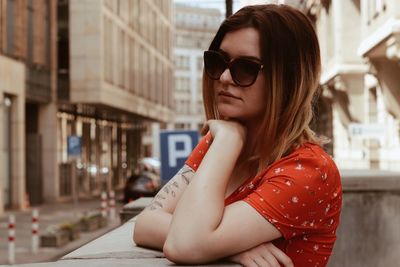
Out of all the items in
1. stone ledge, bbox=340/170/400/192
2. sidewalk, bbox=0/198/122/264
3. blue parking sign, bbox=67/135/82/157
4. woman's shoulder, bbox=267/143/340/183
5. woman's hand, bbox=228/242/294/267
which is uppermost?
woman's shoulder, bbox=267/143/340/183

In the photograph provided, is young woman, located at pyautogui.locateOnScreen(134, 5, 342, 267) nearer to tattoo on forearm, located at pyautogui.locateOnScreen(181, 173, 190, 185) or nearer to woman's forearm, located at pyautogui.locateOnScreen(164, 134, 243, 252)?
woman's forearm, located at pyautogui.locateOnScreen(164, 134, 243, 252)

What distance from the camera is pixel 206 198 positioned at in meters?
2.30

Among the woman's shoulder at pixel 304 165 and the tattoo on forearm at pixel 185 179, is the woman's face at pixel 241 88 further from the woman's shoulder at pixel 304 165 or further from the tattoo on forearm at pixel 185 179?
the tattoo on forearm at pixel 185 179

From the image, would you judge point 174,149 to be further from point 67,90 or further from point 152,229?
point 67,90

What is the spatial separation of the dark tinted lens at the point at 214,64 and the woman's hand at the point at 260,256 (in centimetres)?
54

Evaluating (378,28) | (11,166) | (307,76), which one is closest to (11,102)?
(11,166)

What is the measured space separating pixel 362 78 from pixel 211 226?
2176cm

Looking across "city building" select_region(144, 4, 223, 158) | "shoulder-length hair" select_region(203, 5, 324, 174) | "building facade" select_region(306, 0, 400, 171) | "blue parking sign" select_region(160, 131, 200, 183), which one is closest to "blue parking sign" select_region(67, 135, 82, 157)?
"building facade" select_region(306, 0, 400, 171)

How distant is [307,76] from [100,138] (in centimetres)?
4334

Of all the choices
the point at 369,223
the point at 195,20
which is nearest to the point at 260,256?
the point at 369,223

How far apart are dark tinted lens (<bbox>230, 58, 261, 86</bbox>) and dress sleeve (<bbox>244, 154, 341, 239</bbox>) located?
0.84ft

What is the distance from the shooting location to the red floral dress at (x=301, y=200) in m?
2.25

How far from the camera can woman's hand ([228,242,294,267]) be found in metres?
2.25

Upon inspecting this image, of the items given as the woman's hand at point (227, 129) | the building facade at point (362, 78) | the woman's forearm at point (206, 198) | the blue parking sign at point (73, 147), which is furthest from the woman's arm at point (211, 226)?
the blue parking sign at point (73, 147)
